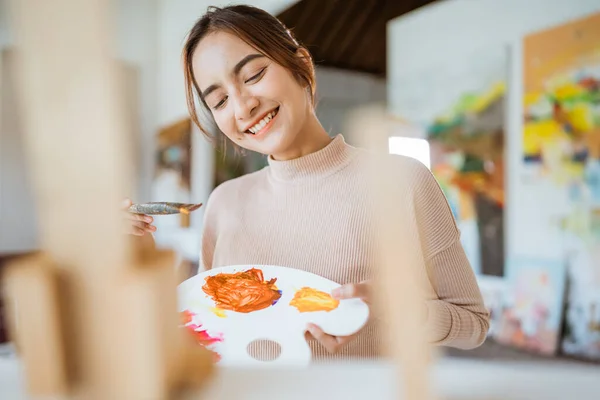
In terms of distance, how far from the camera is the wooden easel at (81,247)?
0.68ft

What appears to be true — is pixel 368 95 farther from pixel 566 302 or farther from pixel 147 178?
pixel 566 302

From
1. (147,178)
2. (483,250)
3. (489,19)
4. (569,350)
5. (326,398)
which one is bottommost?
(569,350)

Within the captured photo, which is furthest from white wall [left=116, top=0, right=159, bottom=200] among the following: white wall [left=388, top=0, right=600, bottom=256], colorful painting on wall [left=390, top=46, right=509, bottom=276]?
colorful painting on wall [left=390, top=46, right=509, bottom=276]

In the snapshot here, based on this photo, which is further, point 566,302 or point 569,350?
point 566,302

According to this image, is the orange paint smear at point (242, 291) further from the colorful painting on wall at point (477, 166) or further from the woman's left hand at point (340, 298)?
the colorful painting on wall at point (477, 166)

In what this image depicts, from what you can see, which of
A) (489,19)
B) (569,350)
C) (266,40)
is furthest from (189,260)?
(569,350)

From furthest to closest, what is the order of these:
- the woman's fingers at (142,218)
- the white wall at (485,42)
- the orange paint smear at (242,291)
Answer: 1. the white wall at (485,42)
2. the orange paint smear at (242,291)
3. the woman's fingers at (142,218)

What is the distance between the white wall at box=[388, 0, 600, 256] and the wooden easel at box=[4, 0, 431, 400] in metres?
0.76

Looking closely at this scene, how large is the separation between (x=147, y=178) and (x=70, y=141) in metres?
0.34

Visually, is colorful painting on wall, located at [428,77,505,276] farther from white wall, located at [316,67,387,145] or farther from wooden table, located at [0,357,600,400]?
wooden table, located at [0,357,600,400]

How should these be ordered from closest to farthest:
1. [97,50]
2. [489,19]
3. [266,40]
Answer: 1. [97,50]
2. [266,40]
3. [489,19]

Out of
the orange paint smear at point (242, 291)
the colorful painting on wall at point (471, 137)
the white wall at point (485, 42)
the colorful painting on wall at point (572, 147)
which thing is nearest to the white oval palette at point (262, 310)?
the orange paint smear at point (242, 291)

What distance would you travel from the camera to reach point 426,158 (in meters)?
0.69

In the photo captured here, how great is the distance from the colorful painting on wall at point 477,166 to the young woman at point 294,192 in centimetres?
74
